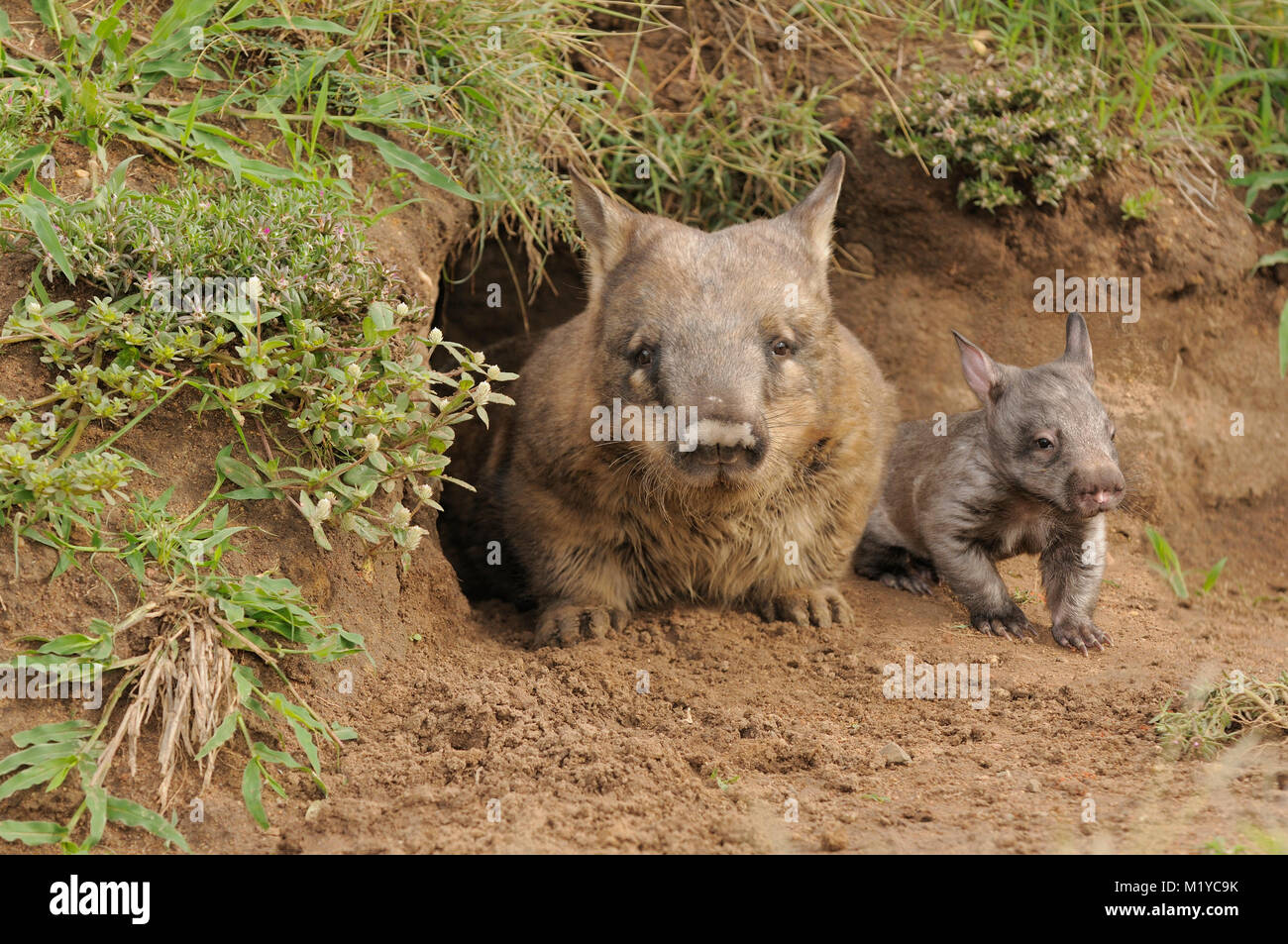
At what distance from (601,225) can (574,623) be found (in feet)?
5.26

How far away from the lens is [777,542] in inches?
204

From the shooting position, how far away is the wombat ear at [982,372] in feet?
17.9

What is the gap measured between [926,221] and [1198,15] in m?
2.11

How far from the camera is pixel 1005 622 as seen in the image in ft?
17.1

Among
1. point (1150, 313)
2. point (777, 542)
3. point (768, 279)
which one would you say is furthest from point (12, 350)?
point (1150, 313)

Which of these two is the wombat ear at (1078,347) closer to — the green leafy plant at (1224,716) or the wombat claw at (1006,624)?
the wombat claw at (1006,624)

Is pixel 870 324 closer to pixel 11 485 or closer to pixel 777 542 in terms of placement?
pixel 777 542

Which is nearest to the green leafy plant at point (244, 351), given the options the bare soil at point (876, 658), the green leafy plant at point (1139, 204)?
the bare soil at point (876, 658)

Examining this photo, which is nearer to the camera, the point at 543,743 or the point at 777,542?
the point at 543,743

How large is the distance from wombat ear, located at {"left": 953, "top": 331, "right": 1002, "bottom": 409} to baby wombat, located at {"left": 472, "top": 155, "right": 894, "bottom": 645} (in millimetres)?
404

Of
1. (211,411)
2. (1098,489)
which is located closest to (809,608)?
(1098,489)

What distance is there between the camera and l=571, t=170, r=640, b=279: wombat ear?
4.95 m

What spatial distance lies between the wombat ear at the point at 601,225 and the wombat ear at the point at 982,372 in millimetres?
1578

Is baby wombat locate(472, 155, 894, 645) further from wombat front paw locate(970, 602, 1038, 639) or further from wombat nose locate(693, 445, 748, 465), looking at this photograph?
wombat front paw locate(970, 602, 1038, 639)
